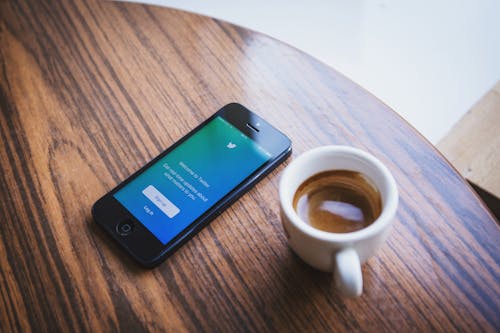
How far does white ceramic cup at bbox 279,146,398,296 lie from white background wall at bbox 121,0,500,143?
0.71 m

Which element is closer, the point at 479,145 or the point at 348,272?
the point at 348,272

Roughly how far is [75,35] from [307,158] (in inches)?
16.5

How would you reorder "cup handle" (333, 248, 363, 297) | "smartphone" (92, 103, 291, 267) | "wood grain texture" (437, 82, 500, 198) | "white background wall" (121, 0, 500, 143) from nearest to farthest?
1. "cup handle" (333, 248, 363, 297)
2. "smartphone" (92, 103, 291, 267)
3. "wood grain texture" (437, 82, 500, 198)
4. "white background wall" (121, 0, 500, 143)

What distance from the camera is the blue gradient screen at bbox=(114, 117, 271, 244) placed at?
20.6 inches

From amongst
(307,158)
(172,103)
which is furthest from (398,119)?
(172,103)

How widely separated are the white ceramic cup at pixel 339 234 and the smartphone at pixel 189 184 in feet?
0.30

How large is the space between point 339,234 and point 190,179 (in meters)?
Result: 0.20

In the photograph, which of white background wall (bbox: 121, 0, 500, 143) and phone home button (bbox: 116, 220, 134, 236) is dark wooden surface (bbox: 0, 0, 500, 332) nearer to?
phone home button (bbox: 116, 220, 134, 236)

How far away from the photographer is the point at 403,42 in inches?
49.6

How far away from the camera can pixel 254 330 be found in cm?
46

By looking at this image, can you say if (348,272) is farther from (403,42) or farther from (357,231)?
(403,42)

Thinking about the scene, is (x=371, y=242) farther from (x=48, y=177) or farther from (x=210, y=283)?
(x=48, y=177)

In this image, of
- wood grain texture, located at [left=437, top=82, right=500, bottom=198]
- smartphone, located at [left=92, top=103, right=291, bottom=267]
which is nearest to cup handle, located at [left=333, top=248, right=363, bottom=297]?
smartphone, located at [left=92, top=103, right=291, bottom=267]

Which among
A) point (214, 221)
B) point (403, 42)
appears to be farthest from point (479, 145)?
point (214, 221)
